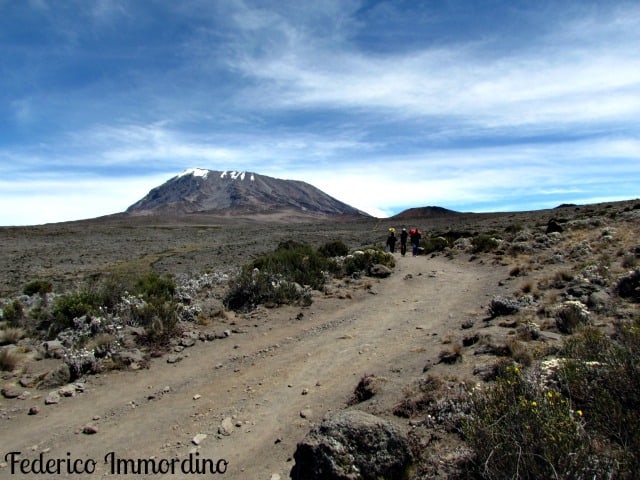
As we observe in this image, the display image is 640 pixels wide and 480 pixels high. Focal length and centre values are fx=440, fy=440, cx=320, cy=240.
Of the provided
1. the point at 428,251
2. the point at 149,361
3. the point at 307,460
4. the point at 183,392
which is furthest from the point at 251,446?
the point at 428,251

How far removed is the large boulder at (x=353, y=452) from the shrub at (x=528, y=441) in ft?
2.68

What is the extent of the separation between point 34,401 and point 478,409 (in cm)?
676

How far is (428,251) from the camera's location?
24.6 metres

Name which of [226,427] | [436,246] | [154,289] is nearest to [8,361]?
[154,289]

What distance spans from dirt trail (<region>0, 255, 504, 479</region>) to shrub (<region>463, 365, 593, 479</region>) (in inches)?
84.4

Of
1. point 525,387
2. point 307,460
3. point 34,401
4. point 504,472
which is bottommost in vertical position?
point 34,401

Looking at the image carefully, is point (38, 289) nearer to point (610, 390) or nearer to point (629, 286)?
point (610, 390)

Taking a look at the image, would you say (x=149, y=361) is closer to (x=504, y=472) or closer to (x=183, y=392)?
(x=183, y=392)

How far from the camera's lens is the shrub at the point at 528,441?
9.75 ft

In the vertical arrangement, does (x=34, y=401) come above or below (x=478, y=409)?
below

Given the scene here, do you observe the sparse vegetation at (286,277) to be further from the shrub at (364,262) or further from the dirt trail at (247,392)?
the dirt trail at (247,392)

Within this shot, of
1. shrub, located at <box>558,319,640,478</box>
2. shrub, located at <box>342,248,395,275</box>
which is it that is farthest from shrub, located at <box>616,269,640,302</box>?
shrub, located at <box>342,248,395,275</box>

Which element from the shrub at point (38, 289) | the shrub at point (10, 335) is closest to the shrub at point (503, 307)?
the shrub at point (10, 335)

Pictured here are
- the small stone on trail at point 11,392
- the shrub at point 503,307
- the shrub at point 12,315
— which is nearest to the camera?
the small stone on trail at point 11,392
